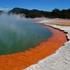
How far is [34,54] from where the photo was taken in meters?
16.6

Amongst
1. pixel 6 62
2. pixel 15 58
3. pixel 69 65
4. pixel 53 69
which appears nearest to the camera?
pixel 53 69

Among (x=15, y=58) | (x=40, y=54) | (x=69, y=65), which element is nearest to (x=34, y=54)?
(x=40, y=54)

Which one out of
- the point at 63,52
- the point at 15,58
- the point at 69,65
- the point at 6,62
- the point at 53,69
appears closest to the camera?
the point at 53,69

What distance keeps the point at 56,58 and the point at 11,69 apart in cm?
350

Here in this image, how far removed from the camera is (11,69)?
41.6ft

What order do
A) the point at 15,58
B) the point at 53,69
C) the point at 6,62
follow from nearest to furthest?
1. the point at 53,69
2. the point at 6,62
3. the point at 15,58

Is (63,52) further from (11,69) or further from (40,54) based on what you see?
(11,69)

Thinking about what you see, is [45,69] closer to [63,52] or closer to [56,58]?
[56,58]

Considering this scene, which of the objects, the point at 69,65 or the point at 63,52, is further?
the point at 63,52

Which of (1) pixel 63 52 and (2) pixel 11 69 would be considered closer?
(2) pixel 11 69

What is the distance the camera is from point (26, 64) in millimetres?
13797

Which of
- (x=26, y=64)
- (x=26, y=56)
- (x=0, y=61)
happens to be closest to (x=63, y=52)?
(x=26, y=56)

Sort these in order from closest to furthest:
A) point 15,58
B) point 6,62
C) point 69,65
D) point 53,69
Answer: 1. point 53,69
2. point 69,65
3. point 6,62
4. point 15,58

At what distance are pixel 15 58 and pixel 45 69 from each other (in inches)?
141
